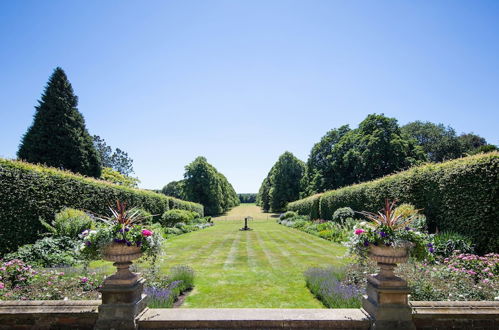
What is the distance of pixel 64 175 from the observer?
12.9m

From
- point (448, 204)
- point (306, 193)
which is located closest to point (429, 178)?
point (448, 204)

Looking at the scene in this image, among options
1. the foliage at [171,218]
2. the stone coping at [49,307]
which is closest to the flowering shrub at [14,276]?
the stone coping at [49,307]

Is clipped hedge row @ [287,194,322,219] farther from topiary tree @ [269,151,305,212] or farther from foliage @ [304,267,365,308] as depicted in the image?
foliage @ [304,267,365,308]

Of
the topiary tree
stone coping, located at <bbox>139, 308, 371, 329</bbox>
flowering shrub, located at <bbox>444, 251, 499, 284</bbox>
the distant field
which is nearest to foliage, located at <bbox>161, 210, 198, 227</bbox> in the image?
the distant field

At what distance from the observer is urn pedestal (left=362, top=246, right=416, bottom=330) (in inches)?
154

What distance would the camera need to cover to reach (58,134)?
28.3 m

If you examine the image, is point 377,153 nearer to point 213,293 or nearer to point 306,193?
point 306,193

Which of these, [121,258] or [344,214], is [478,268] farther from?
[344,214]

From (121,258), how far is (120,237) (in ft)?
1.03

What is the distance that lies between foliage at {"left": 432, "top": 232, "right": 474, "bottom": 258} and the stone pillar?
30.8 ft

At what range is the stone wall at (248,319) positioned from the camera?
4051 mm

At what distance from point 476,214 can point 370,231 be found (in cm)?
745

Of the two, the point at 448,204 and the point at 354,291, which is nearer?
the point at 354,291

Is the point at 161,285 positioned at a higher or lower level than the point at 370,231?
lower
